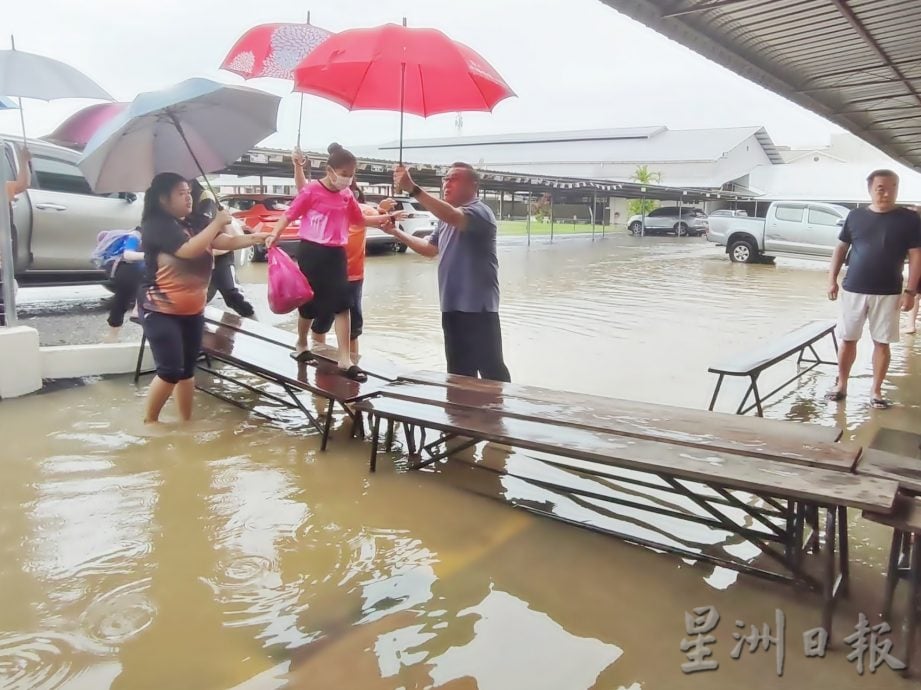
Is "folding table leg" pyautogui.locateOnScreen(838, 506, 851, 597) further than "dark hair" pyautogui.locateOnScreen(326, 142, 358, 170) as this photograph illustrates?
No

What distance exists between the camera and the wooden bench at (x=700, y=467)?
242cm

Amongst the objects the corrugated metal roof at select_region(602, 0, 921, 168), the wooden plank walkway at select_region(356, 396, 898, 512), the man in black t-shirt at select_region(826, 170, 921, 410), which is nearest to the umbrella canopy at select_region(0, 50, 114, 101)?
the wooden plank walkway at select_region(356, 396, 898, 512)

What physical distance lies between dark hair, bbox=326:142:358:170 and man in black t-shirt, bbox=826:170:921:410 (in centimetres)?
373

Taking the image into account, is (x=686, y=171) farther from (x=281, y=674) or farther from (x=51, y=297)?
(x=281, y=674)

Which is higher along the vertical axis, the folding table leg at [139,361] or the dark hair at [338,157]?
the dark hair at [338,157]

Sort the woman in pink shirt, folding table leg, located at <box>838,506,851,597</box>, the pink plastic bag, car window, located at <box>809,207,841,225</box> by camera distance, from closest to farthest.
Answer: folding table leg, located at <box>838,506,851,597</box>, the pink plastic bag, the woman in pink shirt, car window, located at <box>809,207,841,225</box>

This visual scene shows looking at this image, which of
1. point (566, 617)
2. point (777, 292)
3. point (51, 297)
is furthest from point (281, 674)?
point (777, 292)

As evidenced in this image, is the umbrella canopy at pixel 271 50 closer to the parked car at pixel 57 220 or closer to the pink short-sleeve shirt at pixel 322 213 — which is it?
the pink short-sleeve shirt at pixel 322 213

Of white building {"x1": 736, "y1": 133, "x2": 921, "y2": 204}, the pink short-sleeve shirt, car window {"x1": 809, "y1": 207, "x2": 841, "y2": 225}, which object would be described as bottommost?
the pink short-sleeve shirt

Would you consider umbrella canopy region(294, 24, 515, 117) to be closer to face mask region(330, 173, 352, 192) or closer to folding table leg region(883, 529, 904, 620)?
face mask region(330, 173, 352, 192)

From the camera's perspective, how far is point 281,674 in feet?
7.36

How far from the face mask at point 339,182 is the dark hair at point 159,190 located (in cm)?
91

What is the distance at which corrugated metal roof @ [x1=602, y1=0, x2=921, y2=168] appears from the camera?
4.75 meters

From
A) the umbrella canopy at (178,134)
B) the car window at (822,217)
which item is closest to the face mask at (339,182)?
the umbrella canopy at (178,134)
